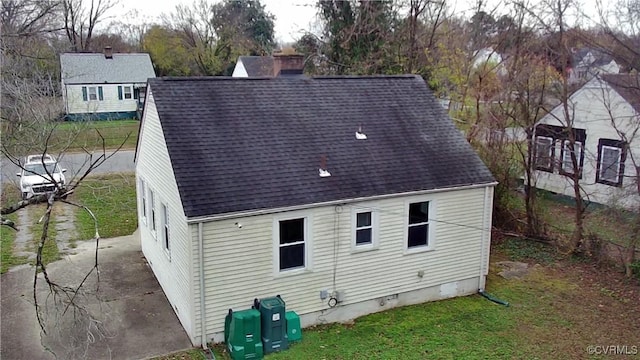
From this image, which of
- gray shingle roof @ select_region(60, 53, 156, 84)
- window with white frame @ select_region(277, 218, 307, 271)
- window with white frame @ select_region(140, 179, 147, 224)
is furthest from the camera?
gray shingle roof @ select_region(60, 53, 156, 84)

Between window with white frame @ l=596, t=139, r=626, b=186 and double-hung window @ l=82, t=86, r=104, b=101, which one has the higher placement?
double-hung window @ l=82, t=86, r=104, b=101

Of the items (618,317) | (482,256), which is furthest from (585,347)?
(482,256)

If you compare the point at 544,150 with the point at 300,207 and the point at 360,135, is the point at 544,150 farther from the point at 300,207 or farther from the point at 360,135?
the point at 300,207

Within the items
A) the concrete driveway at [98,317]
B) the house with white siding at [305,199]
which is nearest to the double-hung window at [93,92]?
the concrete driveway at [98,317]

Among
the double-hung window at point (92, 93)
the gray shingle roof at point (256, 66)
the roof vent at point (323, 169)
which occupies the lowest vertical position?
the roof vent at point (323, 169)

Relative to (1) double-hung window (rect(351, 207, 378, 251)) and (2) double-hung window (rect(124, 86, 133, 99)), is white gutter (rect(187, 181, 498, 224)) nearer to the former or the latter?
(1) double-hung window (rect(351, 207, 378, 251))

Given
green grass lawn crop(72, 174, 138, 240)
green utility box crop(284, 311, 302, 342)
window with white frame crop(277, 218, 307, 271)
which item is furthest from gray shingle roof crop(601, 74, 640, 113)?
green grass lawn crop(72, 174, 138, 240)

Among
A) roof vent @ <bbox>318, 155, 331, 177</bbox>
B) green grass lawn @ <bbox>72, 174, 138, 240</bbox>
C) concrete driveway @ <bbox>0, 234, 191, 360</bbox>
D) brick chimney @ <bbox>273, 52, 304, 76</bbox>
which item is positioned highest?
brick chimney @ <bbox>273, 52, 304, 76</bbox>

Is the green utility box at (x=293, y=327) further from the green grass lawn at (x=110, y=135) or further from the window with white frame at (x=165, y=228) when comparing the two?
the green grass lawn at (x=110, y=135)
